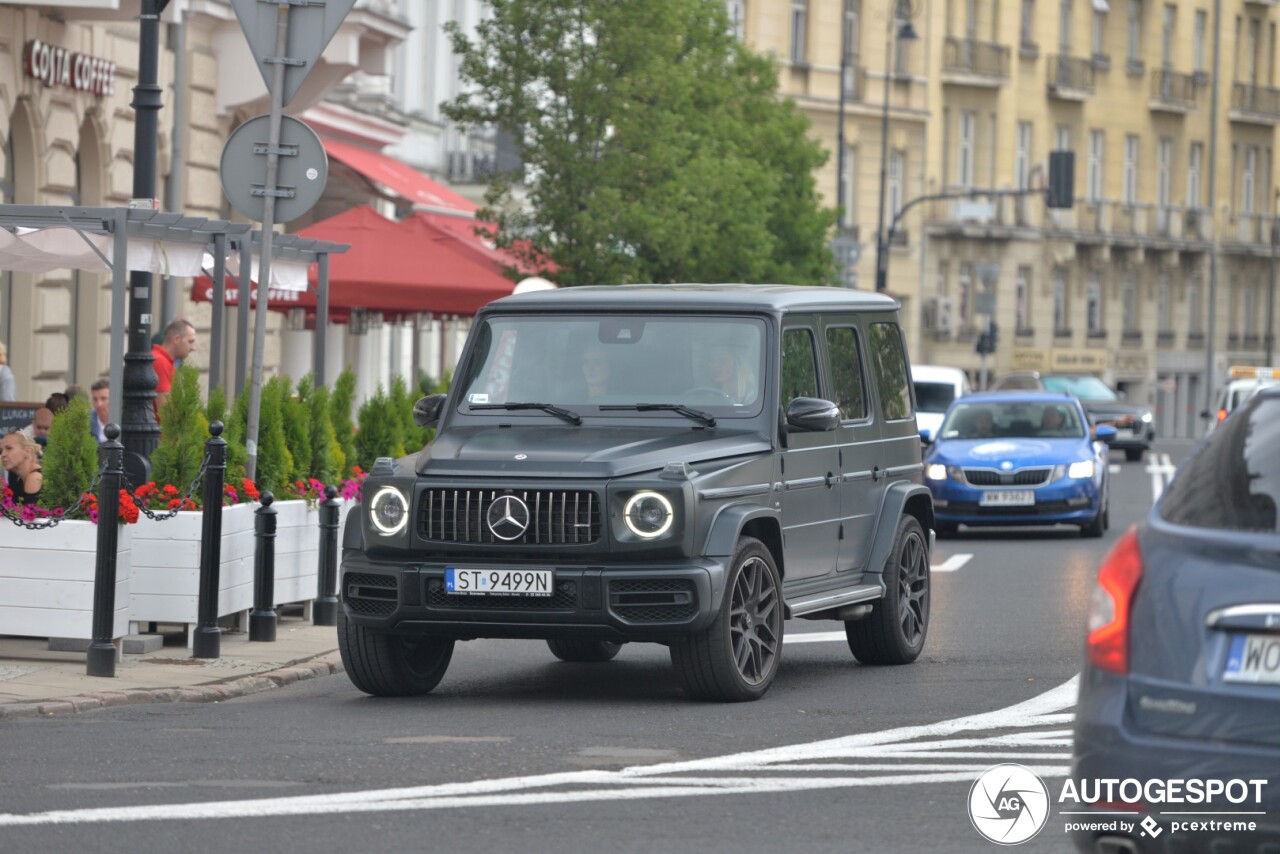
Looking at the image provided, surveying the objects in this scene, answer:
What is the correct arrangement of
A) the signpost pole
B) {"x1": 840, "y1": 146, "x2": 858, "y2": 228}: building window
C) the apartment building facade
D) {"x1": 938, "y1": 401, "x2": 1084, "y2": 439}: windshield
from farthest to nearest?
the apartment building facade
{"x1": 840, "y1": 146, "x2": 858, "y2": 228}: building window
{"x1": 938, "y1": 401, "x2": 1084, "y2": 439}: windshield
the signpost pole

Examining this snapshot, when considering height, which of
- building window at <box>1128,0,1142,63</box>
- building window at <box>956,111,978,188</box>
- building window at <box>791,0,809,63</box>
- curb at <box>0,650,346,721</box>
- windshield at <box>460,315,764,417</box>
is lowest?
curb at <box>0,650,346,721</box>

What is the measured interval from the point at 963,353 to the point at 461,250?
184 feet

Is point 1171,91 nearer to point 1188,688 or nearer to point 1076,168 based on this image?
point 1076,168

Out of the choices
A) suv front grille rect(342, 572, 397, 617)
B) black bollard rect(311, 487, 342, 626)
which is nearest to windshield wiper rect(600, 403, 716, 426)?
suv front grille rect(342, 572, 397, 617)

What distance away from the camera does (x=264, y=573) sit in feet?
47.3

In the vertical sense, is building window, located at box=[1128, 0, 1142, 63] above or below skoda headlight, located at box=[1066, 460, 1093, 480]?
above

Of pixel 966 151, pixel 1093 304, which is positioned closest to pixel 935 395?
pixel 966 151

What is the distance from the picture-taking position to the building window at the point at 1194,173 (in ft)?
302

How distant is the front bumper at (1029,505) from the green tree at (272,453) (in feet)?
40.9

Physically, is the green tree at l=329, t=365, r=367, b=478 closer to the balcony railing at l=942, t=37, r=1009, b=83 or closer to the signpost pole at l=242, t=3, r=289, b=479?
the signpost pole at l=242, t=3, r=289, b=479

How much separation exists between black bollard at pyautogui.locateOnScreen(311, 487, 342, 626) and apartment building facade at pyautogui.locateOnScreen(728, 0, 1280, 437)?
168 ft

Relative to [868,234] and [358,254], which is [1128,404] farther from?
[358,254]

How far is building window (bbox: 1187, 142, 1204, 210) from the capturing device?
9212 cm

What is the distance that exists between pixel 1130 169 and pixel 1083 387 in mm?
27957
